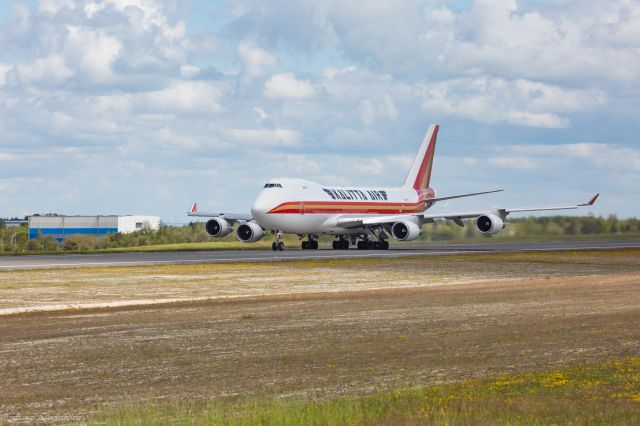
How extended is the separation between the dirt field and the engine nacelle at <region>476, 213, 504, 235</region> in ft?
93.3

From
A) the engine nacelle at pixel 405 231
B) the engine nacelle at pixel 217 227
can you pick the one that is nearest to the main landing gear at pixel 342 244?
the engine nacelle at pixel 405 231

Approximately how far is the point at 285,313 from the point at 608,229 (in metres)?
56.8

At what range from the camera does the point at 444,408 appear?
13773 millimetres

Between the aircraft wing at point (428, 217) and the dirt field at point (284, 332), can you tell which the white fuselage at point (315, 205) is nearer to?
the aircraft wing at point (428, 217)

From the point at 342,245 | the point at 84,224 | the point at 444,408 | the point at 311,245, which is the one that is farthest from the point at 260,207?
the point at 84,224

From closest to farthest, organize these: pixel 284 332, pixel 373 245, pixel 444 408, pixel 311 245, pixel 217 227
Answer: pixel 444 408 → pixel 284 332 → pixel 311 245 → pixel 373 245 → pixel 217 227

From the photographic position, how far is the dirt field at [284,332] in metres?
16.7

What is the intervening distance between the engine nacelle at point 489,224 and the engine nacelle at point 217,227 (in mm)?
19567

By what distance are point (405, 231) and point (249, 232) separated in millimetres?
12093

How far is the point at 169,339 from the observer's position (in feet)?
74.0

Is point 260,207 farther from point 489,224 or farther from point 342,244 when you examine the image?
point 489,224

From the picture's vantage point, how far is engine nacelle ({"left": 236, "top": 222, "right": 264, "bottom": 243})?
255 feet

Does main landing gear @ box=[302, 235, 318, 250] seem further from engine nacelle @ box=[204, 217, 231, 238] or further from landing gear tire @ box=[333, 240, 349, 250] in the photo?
engine nacelle @ box=[204, 217, 231, 238]

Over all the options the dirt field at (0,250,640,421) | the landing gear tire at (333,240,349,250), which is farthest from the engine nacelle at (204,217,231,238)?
the dirt field at (0,250,640,421)
